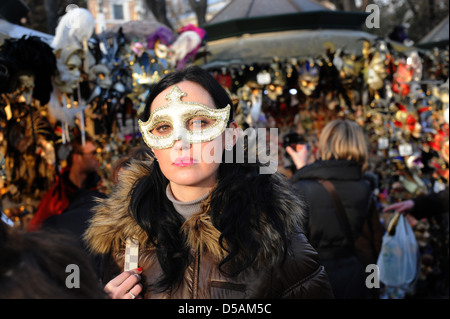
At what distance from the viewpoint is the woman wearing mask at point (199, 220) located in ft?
4.87

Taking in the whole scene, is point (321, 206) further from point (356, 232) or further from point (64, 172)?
point (64, 172)

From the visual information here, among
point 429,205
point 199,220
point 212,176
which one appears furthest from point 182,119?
point 429,205

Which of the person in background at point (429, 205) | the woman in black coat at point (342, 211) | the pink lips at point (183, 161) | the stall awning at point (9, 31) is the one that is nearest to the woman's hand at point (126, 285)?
the pink lips at point (183, 161)

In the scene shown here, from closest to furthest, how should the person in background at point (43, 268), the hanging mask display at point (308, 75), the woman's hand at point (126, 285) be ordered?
the person in background at point (43, 268) < the woman's hand at point (126, 285) < the hanging mask display at point (308, 75)

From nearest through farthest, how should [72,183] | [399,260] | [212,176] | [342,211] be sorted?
[212,176], [342,211], [72,183], [399,260]

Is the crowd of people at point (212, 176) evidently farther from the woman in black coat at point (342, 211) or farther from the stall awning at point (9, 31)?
the stall awning at point (9, 31)

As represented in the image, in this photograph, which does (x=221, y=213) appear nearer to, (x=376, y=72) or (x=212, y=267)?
(x=212, y=267)

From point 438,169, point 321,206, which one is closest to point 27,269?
point 321,206

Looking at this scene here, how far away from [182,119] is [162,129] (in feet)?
0.32

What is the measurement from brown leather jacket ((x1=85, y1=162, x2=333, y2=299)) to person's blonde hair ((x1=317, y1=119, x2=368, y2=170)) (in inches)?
64.9

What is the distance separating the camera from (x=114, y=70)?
3.80m

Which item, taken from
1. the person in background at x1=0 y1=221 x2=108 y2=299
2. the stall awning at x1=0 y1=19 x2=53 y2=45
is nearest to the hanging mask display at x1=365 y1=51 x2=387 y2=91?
the stall awning at x1=0 y1=19 x2=53 y2=45

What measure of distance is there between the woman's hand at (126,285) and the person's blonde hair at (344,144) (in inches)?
78.6

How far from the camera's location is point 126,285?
4.76ft
